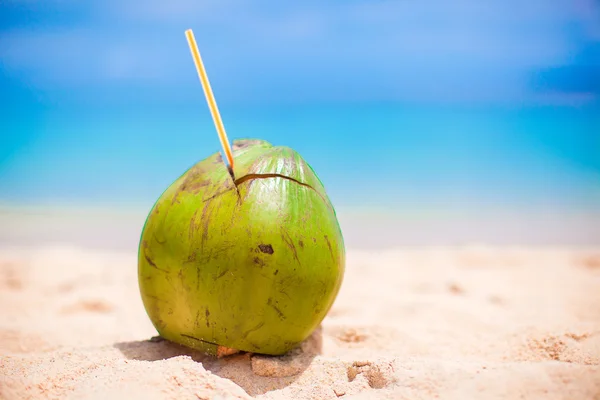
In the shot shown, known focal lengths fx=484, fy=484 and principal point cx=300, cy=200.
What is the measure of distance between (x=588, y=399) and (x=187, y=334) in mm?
1681

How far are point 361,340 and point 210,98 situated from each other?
5.65 feet

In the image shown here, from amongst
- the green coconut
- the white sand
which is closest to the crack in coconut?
the green coconut

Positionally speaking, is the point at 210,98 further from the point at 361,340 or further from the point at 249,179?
the point at 361,340

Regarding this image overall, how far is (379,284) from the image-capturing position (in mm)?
5383

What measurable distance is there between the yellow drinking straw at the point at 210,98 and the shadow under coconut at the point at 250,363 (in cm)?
91

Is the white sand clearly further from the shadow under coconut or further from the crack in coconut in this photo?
the crack in coconut

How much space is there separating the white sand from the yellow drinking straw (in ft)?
3.24

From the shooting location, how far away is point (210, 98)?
2348mm

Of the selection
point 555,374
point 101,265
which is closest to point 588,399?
point 555,374

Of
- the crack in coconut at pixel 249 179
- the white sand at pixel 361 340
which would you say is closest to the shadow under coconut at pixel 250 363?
the white sand at pixel 361 340

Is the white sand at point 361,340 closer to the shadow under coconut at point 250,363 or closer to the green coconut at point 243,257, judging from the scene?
the shadow under coconut at point 250,363

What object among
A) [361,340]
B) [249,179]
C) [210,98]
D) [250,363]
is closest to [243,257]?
[249,179]

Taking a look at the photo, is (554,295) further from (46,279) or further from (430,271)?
(46,279)

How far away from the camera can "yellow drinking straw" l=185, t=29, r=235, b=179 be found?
2.28 m
